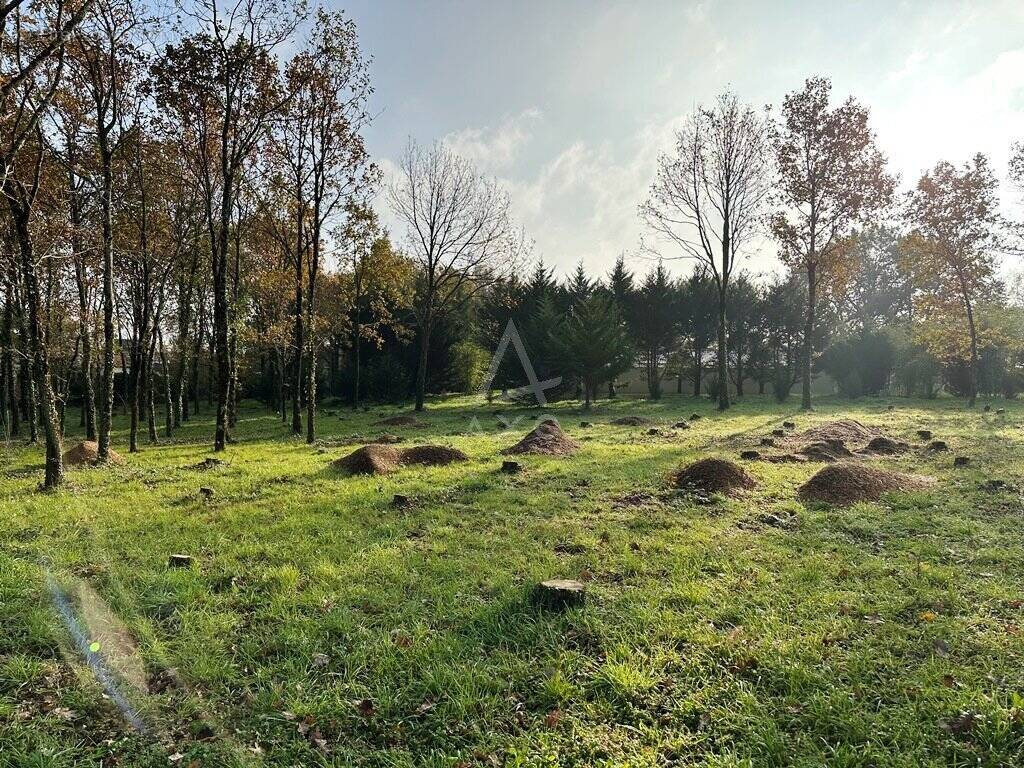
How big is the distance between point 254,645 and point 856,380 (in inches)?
1344

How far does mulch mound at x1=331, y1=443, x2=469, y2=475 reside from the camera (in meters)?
9.98

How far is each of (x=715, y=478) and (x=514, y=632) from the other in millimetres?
5294

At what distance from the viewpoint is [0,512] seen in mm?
6953

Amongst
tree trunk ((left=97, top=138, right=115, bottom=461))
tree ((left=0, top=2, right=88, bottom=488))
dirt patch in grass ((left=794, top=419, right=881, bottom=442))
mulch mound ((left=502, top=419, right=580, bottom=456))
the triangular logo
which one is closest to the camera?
tree ((left=0, top=2, right=88, bottom=488))

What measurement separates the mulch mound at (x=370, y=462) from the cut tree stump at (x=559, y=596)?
20.1ft

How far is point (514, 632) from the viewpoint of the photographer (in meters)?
3.89

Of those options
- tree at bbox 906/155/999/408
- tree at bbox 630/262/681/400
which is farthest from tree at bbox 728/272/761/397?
tree at bbox 906/155/999/408

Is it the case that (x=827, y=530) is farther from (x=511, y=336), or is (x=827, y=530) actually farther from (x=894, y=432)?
(x=511, y=336)

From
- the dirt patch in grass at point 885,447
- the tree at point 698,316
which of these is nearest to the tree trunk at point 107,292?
the dirt patch in grass at point 885,447

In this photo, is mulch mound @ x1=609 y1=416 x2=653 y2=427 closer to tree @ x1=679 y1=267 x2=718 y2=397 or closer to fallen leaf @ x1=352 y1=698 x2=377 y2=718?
fallen leaf @ x1=352 y1=698 x2=377 y2=718

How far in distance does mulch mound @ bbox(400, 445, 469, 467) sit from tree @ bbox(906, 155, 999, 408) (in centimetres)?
2339

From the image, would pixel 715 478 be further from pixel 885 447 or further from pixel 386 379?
pixel 386 379

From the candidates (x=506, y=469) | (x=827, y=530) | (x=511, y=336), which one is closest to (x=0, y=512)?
(x=506, y=469)

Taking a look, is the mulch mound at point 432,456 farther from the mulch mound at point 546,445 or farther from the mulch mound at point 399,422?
the mulch mound at point 399,422
